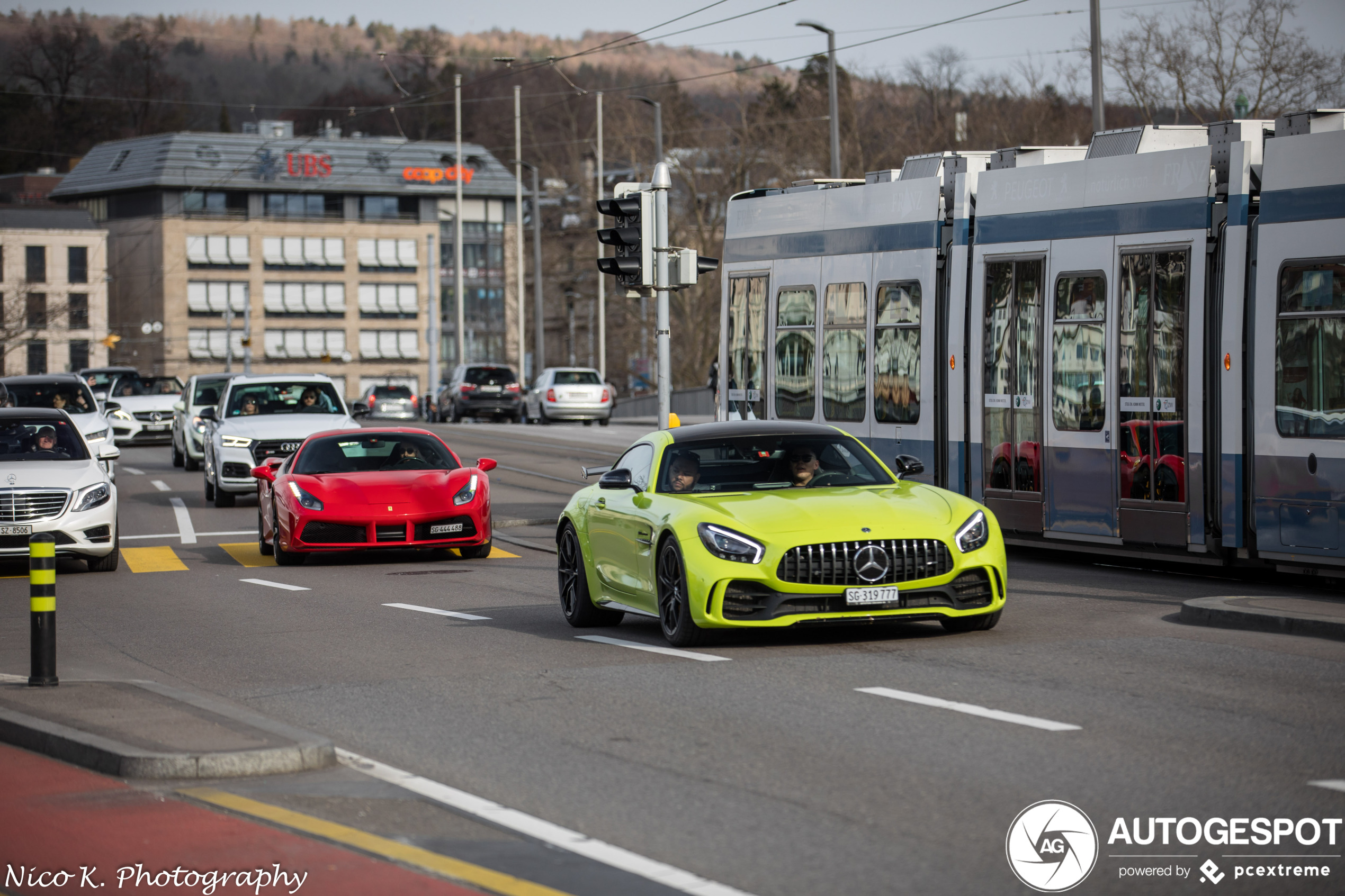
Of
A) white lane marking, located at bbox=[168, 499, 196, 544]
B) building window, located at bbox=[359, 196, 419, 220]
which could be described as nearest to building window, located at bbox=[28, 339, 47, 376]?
building window, located at bbox=[359, 196, 419, 220]

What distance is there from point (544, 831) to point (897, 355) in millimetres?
12691

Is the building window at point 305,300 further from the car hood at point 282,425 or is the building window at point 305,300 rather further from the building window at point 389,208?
the car hood at point 282,425

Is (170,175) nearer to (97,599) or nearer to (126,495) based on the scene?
(126,495)

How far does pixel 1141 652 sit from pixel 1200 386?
4680 mm

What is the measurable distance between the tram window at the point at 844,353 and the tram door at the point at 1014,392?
2.08 m

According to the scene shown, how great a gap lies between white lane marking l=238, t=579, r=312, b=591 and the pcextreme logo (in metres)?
10.8

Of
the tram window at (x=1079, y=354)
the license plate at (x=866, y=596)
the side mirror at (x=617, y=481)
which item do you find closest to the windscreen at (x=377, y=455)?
the tram window at (x=1079, y=354)

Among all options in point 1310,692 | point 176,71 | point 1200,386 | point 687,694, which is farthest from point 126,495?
point 176,71

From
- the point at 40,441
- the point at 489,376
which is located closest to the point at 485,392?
the point at 489,376

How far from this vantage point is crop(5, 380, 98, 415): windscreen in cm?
3289

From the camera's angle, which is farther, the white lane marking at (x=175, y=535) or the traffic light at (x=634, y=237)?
the white lane marking at (x=175, y=535)

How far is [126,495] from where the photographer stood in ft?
94.8

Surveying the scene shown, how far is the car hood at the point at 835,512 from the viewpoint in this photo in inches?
425

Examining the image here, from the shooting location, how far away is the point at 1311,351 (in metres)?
13.5
